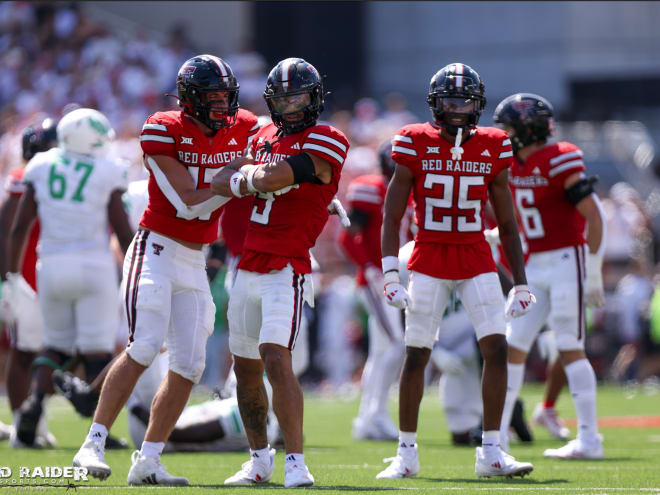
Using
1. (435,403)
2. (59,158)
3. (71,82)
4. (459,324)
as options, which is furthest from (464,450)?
(71,82)

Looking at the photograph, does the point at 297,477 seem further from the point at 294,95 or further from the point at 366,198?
the point at 366,198

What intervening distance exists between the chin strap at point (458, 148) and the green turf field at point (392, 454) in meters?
1.57

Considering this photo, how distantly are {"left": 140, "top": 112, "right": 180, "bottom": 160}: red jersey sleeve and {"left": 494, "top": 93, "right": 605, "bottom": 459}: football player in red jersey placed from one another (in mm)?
2635

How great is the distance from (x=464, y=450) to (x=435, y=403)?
5.10 metres

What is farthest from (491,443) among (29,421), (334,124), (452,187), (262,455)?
(334,124)

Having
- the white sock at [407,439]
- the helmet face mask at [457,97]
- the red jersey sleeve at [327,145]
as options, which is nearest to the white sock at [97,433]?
the white sock at [407,439]

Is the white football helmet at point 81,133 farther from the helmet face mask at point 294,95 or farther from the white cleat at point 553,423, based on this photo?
the white cleat at point 553,423

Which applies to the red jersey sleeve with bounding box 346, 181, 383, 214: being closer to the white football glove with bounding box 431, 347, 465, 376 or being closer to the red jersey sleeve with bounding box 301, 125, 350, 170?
the white football glove with bounding box 431, 347, 465, 376

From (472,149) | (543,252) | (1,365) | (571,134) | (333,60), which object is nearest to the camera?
(472,149)

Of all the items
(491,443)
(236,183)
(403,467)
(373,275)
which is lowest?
(403,467)

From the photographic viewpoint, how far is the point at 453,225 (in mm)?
6363

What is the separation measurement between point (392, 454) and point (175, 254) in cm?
240

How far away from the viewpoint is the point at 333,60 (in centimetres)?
2108

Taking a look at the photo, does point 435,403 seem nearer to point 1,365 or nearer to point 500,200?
point 1,365
